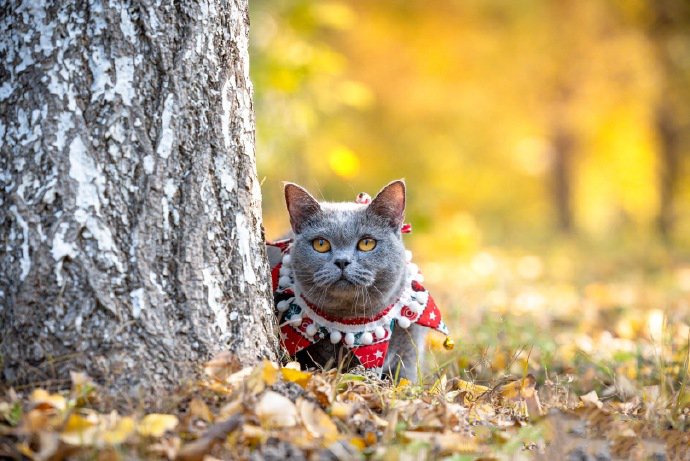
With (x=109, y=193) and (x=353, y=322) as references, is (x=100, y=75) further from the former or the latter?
(x=353, y=322)

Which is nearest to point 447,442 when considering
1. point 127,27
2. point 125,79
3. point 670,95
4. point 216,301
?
point 216,301

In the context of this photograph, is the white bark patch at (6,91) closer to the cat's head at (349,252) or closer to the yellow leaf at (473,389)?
the cat's head at (349,252)

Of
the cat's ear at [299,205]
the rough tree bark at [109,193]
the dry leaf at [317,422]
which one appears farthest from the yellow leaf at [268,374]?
the cat's ear at [299,205]

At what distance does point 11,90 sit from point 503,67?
418 inches

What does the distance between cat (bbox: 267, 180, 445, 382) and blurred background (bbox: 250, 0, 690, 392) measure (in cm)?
45

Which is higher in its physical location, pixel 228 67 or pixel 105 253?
pixel 228 67

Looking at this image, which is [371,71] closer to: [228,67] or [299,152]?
[299,152]

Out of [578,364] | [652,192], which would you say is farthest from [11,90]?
[652,192]

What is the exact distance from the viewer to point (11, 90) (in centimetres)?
185

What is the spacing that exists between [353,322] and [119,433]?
1.22 m

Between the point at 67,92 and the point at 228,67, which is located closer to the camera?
the point at 67,92

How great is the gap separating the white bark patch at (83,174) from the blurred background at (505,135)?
1.77 metres

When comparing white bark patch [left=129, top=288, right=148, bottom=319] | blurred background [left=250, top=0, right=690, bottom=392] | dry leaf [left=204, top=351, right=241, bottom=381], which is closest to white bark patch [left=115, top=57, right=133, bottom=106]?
white bark patch [left=129, top=288, right=148, bottom=319]

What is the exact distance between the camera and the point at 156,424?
1.61m
